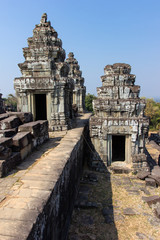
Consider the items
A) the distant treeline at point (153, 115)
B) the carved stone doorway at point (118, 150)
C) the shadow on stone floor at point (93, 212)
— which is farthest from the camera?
the distant treeline at point (153, 115)

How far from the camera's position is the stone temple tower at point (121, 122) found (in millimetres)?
7191

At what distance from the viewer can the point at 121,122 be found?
7203 millimetres

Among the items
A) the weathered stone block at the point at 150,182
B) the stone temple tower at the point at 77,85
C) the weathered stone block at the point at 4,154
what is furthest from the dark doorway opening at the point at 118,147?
the stone temple tower at the point at 77,85

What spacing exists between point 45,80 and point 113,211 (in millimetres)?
5504

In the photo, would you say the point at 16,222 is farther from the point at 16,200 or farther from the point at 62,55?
the point at 62,55

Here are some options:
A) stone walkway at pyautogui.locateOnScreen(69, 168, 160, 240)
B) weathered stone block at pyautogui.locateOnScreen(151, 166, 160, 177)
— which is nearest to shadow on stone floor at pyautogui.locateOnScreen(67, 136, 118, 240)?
stone walkway at pyautogui.locateOnScreen(69, 168, 160, 240)

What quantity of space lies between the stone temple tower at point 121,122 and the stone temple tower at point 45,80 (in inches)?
60.6

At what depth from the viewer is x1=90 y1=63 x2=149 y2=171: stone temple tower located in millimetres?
7191

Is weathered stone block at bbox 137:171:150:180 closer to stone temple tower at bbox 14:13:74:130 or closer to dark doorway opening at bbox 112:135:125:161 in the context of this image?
dark doorway opening at bbox 112:135:125:161

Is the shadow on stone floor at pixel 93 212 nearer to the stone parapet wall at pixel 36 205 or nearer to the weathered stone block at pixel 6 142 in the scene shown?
the stone parapet wall at pixel 36 205

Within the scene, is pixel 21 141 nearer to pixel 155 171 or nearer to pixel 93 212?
pixel 93 212

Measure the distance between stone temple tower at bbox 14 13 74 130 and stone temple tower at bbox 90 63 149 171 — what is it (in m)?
1.54

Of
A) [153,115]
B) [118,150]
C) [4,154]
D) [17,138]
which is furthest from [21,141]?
[153,115]

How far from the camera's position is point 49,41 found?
8.41m
